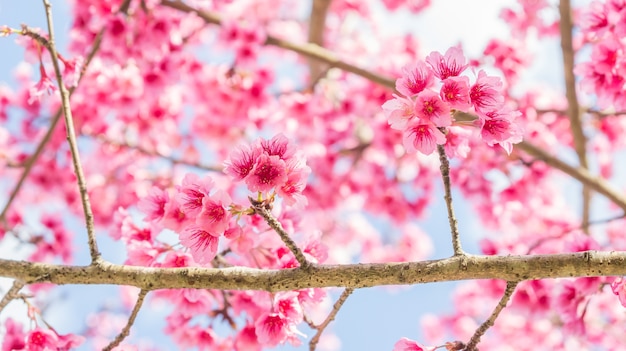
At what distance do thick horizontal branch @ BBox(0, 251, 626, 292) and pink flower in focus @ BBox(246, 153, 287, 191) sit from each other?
0.32 meters

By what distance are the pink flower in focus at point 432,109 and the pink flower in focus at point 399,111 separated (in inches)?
1.7

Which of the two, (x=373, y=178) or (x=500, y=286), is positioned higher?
(x=373, y=178)

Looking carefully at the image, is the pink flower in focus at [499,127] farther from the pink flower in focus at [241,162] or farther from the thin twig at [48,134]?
the thin twig at [48,134]

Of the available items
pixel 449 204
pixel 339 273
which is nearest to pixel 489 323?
pixel 449 204

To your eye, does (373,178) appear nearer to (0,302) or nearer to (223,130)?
(223,130)

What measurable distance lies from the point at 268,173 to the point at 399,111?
0.44 m

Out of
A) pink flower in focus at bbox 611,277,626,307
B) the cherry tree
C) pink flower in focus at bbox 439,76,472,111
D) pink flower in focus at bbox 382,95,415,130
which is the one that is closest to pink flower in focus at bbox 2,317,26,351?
the cherry tree

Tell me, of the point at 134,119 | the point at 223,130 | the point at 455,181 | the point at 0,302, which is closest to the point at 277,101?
the point at 223,130

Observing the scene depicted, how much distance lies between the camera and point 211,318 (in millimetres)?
2887

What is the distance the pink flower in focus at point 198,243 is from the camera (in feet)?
6.83

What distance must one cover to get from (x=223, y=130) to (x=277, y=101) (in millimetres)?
910

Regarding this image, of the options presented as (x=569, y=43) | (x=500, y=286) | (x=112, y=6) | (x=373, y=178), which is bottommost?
(x=500, y=286)

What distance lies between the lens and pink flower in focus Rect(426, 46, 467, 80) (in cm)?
196

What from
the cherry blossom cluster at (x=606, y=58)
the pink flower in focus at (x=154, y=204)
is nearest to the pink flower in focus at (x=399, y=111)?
the pink flower in focus at (x=154, y=204)
